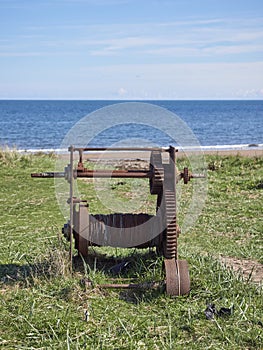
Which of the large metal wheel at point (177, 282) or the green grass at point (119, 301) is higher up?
the large metal wheel at point (177, 282)

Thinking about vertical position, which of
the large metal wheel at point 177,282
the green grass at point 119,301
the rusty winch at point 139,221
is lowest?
the green grass at point 119,301

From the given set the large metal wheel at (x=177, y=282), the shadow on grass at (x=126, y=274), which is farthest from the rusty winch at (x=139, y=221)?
the shadow on grass at (x=126, y=274)

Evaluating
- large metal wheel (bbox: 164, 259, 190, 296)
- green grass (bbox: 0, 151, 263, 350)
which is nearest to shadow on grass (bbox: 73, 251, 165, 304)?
green grass (bbox: 0, 151, 263, 350)

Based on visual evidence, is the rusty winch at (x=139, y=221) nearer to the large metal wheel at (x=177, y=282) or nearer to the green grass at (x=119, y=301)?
the large metal wheel at (x=177, y=282)

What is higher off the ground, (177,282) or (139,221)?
(139,221)

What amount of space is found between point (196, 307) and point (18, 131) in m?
59.7

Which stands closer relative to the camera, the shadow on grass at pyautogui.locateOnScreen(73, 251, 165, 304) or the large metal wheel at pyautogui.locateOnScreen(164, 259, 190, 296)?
the large metal wheel at pyautogui.locateOnScreen(164, 259, 190, 296)

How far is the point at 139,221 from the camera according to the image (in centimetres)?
627

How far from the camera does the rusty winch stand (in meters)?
5.90

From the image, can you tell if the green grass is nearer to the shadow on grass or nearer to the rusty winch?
the shadow on grass

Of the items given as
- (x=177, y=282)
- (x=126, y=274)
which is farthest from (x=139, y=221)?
(x=177, y=282)

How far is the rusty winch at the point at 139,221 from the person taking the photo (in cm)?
590

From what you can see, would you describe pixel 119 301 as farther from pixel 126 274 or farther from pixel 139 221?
pixel 139 221

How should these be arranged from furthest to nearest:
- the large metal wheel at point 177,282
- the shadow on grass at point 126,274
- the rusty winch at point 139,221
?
the rusty winch at point 139,221, the shadow on grass at point 126,274, the large metal wheel at point 177,282
